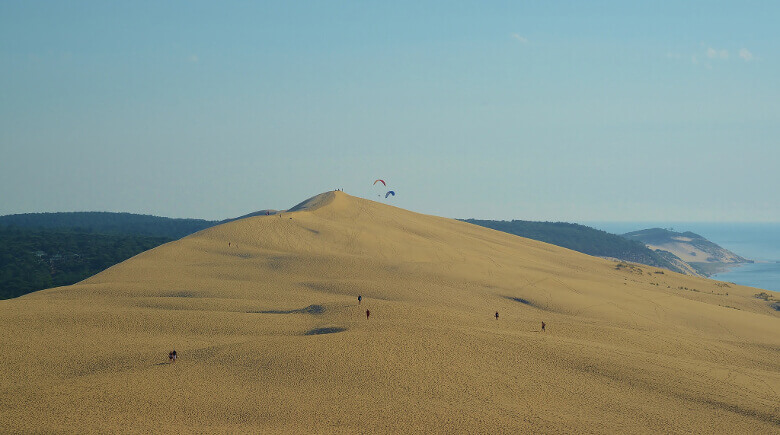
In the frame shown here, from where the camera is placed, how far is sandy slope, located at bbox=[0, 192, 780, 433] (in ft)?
87.1

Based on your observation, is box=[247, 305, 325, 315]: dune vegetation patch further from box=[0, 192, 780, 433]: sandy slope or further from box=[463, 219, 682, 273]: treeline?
box=[463, 219, 682, 273]: treeline

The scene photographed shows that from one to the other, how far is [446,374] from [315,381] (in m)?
6.68

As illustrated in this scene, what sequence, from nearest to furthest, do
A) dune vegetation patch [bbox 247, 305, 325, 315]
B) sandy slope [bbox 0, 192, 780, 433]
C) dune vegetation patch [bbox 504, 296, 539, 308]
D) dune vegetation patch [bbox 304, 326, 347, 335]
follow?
1. sandy slope [bbox 0, 192, 780, 433]
2. dune vegetation patch [bbox 304, 326, 347, 335]
3. dune vegetation patch [bbox 247, 305, 325, 315]
4. dune vegetation patch [bbox 504, 296, 539, 308]

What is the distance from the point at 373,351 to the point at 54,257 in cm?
7845

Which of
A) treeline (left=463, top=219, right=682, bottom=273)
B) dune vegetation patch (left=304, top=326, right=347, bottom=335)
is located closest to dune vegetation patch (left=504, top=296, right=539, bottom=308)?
dune vegetation patch (left=304, top=326, right=347, bottom=335)

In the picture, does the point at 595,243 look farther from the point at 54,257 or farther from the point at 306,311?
the point at 306,311

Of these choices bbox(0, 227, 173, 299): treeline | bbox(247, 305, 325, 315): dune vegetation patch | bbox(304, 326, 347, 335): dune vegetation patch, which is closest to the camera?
bbox(304, 326, 347, 335): dune vegetation patch

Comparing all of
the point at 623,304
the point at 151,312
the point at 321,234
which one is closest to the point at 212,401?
the point at 151,312

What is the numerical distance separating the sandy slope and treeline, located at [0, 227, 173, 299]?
73.2 ft

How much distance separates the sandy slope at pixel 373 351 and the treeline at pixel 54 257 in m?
22.3

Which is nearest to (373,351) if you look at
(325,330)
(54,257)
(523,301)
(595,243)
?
(325,330)

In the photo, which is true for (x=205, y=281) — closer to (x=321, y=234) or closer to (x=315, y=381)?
(x=321, y=234)

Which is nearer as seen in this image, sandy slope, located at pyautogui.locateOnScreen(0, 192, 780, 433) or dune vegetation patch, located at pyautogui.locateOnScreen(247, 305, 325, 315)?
sandy slope, located at pyautogui.locateOnScreen(0, 192, 780, 433)

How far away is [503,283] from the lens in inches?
2255
